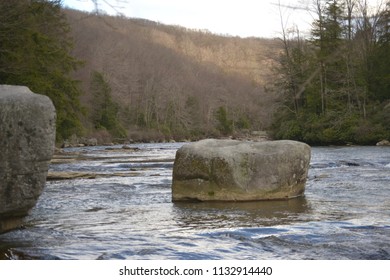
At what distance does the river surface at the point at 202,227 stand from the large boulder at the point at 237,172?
36 cm

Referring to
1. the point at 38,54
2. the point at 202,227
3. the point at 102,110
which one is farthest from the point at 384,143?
the point at 102,110

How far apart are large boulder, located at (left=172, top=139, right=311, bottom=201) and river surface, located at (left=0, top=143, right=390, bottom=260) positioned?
36 cm

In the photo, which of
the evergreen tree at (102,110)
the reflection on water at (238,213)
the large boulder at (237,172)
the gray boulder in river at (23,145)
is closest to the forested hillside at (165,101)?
the evergreen tree at (102,110)

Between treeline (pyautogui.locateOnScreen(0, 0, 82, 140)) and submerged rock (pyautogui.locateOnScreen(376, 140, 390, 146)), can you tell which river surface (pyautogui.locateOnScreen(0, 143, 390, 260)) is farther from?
submerged rock (pyautogui.locateOnScreen(376, 140, 390, 146))

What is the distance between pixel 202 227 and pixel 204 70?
4864cm

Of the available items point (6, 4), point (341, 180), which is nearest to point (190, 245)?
point (341, 180)

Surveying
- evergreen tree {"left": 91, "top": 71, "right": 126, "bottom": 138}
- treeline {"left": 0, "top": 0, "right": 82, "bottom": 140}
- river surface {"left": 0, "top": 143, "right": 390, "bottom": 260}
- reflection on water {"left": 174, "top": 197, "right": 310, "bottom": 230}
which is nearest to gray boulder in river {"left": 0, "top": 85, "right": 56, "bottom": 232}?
river surface {"left": 0, "top": 143, "right": 390, "bottom": 260}

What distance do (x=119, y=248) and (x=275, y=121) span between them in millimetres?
40837

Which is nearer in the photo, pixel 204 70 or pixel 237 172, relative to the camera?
pixel 237 172

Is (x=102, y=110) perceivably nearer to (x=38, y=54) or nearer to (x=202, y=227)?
(x=38, y=54)

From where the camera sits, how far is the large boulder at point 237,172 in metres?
9.57

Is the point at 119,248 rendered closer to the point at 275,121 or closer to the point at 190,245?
the point at 190,245

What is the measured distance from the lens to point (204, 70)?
54812 mm

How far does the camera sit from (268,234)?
6422 millimetres
